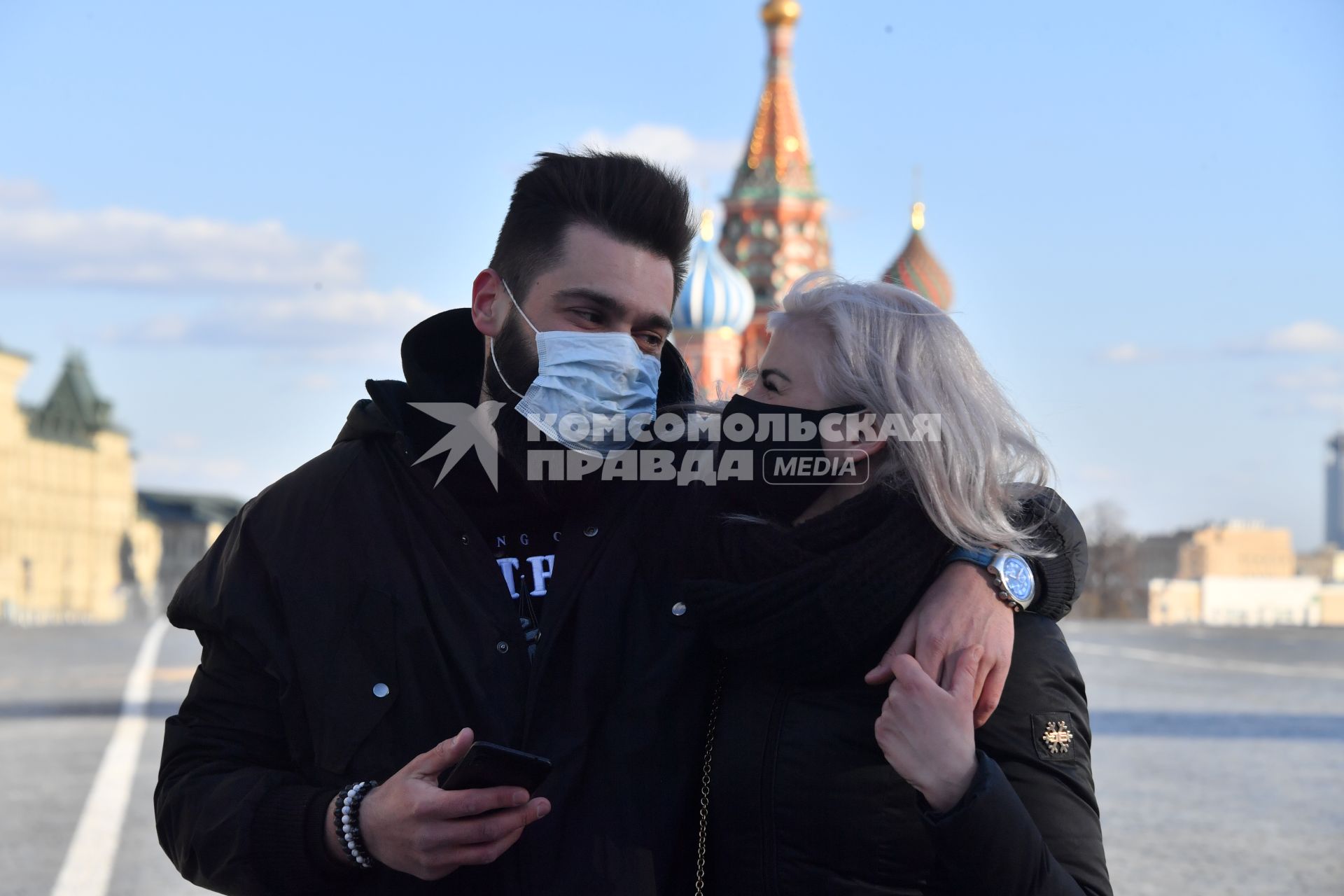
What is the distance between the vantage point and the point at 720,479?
2.72 metres

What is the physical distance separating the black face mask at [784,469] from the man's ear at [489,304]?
62 cm

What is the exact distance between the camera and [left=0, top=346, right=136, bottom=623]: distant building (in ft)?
210

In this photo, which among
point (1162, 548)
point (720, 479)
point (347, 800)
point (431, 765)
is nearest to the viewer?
point (431, 765)

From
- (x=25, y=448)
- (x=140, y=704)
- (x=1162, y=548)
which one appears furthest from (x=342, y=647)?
(x=1162, y=548)

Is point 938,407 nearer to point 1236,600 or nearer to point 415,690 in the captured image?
point 415,690

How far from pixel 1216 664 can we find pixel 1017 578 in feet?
65.5

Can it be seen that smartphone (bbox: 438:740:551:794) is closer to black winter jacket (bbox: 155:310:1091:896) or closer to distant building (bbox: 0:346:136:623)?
black winter jacket (bbox: 155:310:1091:896)

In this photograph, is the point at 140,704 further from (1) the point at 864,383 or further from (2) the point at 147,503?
(2) the point at 147,503

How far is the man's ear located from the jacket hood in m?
0.05

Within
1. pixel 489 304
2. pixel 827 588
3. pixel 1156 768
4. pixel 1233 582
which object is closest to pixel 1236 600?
pixel 1233 582

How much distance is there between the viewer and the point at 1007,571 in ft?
8.10

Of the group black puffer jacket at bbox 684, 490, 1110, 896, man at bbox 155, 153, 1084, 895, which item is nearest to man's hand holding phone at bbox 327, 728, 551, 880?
man at bbox 155, 153, 1084, 895

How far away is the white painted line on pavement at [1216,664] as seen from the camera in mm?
19703

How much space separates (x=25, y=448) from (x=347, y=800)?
6931 cm
